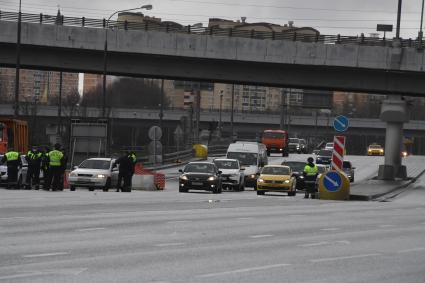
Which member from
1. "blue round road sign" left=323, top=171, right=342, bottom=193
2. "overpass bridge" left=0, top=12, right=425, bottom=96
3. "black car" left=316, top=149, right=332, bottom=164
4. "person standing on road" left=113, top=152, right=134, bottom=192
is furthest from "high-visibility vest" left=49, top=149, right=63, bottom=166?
"black car" left=316, top=149, right=332, bottom=164

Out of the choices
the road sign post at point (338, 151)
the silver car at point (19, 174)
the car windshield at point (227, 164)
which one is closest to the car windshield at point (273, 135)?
the car windshield at point (227, 164)

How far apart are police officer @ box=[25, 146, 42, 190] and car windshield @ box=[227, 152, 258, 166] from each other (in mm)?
15822

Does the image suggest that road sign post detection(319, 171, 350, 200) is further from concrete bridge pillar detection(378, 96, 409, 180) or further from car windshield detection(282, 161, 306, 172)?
concrete bridge pillar detection(378, 96, 409, 180)

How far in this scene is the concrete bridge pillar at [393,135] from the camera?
56438mm

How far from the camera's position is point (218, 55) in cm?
5522

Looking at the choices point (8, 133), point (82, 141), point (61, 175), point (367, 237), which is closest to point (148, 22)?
point (82, 141)

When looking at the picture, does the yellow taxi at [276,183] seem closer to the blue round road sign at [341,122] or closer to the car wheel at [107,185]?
the blue round road sign at [341,122]

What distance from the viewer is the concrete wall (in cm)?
5444

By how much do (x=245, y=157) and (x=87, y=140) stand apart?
8.29m

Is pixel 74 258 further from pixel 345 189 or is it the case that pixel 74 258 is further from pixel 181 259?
pixel 345 189

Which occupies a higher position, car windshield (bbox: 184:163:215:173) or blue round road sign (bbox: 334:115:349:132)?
blue round road sign (bbox: 334:115:349:132)

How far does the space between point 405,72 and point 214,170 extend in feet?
58.1

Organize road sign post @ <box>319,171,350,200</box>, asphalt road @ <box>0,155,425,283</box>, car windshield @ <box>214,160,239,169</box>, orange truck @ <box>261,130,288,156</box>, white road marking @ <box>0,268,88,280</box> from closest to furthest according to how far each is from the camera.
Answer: white road marking @ <box>0,268,88,280</box>, asphalt road @ <box>0,155,425,283</box>, road sign post @ <box>319,171,350,200</box>, car windshield @ <box>214,160,239,169</box>, orange truck @ <box>261,130,288,156</box>

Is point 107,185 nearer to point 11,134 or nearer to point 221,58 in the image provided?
point 11,134
